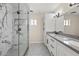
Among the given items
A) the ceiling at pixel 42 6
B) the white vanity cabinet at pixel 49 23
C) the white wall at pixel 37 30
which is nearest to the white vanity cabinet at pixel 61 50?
the ceiling at pixel 42 6

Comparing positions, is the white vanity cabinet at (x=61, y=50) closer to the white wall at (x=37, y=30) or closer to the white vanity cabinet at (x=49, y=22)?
the white vanity cabinet at (x=49, y=22)

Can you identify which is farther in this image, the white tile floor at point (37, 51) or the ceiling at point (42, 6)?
the ceiling at point (42, 6)

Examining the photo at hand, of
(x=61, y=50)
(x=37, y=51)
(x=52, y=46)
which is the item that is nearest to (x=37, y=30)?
(x=37, y=51)

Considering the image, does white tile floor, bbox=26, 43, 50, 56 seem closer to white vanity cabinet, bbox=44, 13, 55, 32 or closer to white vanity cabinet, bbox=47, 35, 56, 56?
white vanity cabinet, bbox=47, 35, 56, 56

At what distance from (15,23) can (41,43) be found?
→ 3.49m

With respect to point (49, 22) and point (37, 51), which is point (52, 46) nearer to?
point (37, 51)

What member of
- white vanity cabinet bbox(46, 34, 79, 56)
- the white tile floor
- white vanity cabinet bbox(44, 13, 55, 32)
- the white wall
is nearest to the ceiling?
Answer: white vanity cabinet bbox(44, 13, 55, 32)

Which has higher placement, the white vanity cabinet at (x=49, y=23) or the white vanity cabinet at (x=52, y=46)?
the white vanity cabinet at (x=49, y=23)

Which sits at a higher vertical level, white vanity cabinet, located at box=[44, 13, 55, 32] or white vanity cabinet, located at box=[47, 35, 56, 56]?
white vanity cabinet, located at box=[44, 13, 55, 32]

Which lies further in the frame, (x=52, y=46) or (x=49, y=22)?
(x=49, y=22)

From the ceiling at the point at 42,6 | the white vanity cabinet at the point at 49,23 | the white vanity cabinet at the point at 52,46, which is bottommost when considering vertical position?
the white vanity cabinet at the point at 52,46

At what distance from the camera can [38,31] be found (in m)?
6.52

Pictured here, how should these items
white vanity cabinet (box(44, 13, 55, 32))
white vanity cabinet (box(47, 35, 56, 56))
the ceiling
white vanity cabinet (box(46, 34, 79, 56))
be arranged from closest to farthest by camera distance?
white vanity cabinet (box(46, 34, 79, 56)), white vanity cabinet (box(47, 35, 56, 56)), the ceiling, white vanity cabinet (box(44, 13, 55, 32))

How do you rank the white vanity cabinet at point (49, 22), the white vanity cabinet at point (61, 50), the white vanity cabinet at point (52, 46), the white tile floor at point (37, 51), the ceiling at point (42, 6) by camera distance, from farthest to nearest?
1. the white vanity cabinet at point (49, 22)
2. the ceiling at point (42, 6)
3. the white tile floor at point (37, 51)
4. the white vanity cabinet at point (52, 46)
5. the white vanity cabinet at point (61, 50)
